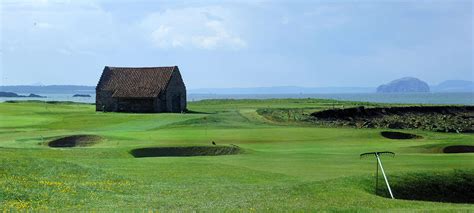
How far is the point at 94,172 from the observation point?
26.1 metres

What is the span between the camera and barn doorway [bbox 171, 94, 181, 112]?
8662cm

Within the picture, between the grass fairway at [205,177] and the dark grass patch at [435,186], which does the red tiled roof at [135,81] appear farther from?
the dark grass patch at [435,186]

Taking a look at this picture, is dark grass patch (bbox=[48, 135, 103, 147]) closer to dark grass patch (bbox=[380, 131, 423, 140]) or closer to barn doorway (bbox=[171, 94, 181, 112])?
dark grass patch (bbox=[380, 131, 423, 140])

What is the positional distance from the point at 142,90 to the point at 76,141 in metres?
37.7

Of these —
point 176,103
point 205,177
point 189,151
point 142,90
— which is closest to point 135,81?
point 142,90

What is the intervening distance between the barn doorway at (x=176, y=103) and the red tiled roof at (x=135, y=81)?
3.03 m

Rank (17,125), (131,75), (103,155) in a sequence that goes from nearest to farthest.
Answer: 1. (103,155)
2. (17,125)
3. (131,75)

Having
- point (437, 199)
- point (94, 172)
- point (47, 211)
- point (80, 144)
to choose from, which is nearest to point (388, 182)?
point (437, 199)

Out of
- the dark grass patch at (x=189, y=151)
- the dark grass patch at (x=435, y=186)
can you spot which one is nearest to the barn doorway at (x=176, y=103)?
the dark grass patch at (x=189, y=151)

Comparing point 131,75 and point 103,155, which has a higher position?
point 131,75

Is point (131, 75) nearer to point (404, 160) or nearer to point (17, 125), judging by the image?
point (17, 125)

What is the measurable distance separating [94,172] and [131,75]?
208 feet

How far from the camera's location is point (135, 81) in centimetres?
8694

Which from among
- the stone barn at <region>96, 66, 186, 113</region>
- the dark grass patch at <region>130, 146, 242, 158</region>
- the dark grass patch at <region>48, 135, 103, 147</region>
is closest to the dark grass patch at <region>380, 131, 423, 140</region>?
the dark grass patch at <region>130, 146, 242, 158</region>
